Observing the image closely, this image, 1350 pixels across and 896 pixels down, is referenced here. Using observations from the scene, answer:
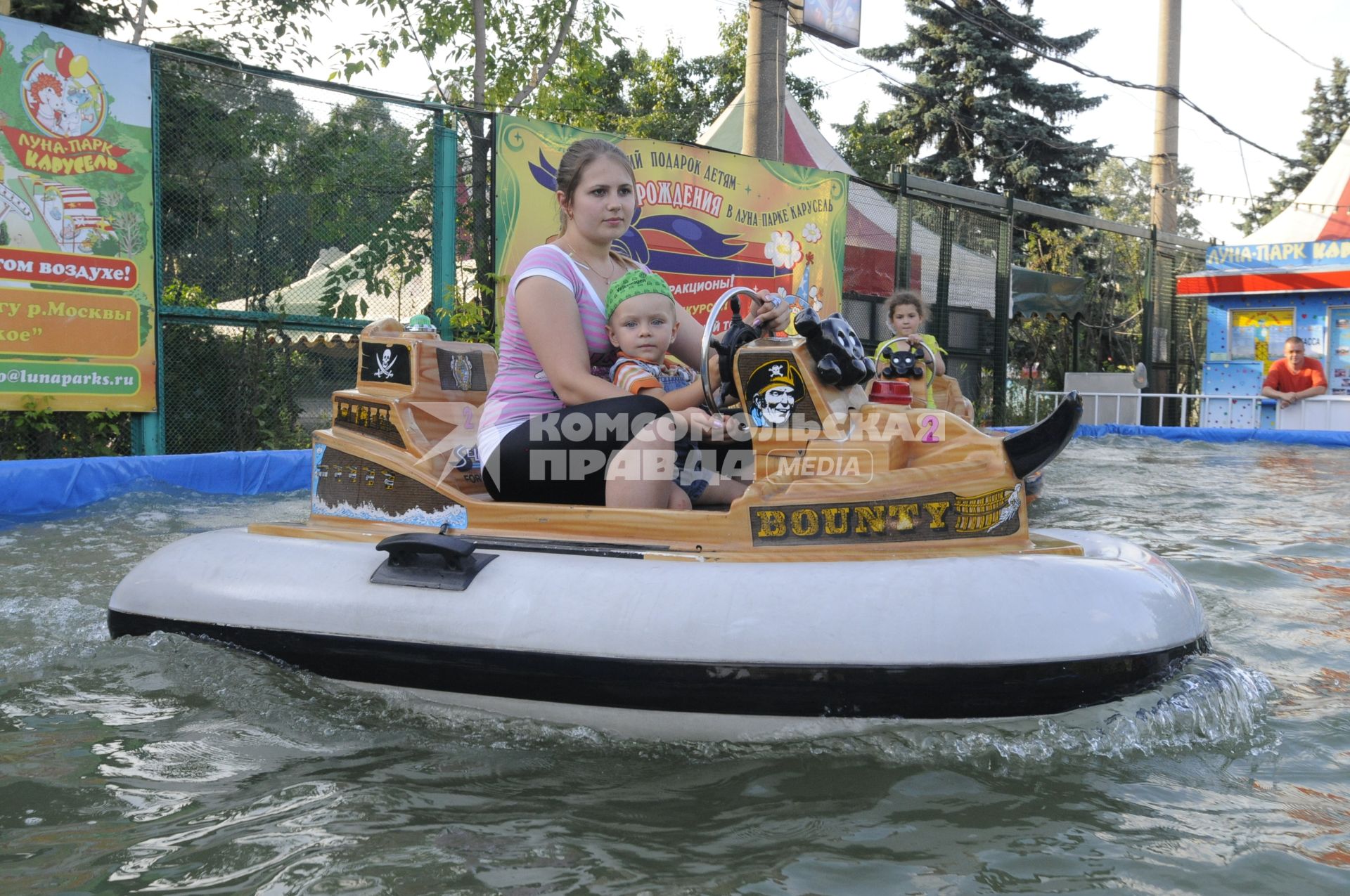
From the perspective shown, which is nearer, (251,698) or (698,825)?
(698,825)

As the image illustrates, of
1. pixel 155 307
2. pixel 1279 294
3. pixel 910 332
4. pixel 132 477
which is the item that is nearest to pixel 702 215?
pixel 910 332

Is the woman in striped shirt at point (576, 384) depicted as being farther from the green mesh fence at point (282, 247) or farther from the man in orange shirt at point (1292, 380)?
the man in orange shirt at point (1292, 380)

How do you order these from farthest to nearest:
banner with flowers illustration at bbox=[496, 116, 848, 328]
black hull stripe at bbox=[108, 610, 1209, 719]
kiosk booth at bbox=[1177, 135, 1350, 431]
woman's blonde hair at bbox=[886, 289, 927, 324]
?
kiosk booth at bbox=[1177, 135, 1350, 431] < banner with flowers illustration at bbox=[496, 116, 848, 328] < woman's blonde hair at bbox=[886, 289, 927, 324] < black hull stripe at bbox=[108, 610, 1209, 719]

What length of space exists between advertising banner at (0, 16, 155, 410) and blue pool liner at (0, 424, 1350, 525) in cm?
39

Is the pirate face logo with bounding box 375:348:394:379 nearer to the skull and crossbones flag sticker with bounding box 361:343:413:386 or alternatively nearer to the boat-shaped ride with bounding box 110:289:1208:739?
the skull and crossbones flag sticker with bounding box 361:343:413:386

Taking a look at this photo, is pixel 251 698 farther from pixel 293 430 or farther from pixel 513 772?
pixel 293 430

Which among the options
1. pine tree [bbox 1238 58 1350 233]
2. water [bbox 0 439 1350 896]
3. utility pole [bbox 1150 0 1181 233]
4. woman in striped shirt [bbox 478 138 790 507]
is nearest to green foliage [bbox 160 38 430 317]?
water [bbox 0 439 1350 896]

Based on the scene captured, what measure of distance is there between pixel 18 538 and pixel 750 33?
696 cm

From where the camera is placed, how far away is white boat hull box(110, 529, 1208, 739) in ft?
8.24

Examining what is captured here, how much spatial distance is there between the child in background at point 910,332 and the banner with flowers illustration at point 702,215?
4.60 feet

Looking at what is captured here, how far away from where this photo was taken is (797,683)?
255 cm

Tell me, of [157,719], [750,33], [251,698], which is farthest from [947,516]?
[750,33]

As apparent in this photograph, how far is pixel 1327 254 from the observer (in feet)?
49.0

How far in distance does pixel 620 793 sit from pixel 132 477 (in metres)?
5.28
